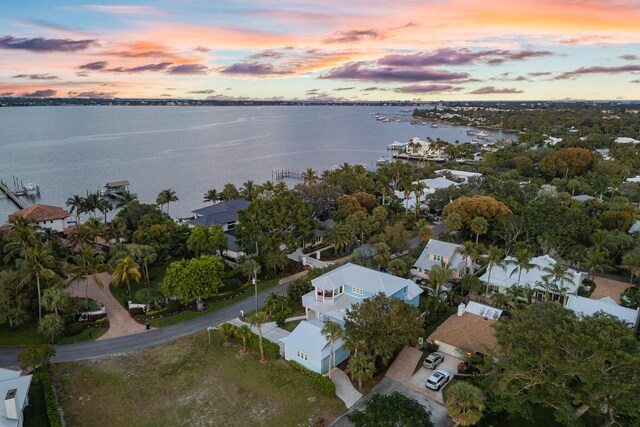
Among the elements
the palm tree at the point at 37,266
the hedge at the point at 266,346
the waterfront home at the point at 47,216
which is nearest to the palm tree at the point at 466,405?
the hedge at the point at 266,346

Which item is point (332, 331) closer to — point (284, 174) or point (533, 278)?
point (533, 278)

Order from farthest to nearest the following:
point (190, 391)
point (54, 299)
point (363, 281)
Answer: point (363, 281)
point (54, 299)
point (190, 391)

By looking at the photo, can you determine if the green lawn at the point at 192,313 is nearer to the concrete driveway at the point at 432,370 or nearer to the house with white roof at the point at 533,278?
the concrete driveway at the point at 432,370

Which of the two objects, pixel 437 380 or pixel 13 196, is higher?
pixel 437 380

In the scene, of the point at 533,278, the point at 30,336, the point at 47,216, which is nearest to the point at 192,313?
the point at 30,336

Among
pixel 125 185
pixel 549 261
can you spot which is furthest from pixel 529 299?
pixel 125 185

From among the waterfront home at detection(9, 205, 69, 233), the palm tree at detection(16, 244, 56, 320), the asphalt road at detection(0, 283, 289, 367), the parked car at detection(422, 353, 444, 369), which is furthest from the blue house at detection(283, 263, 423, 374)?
the waterfront home at detection(9, 205, 69, 233)

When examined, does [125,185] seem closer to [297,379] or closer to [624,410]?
[297,379]
